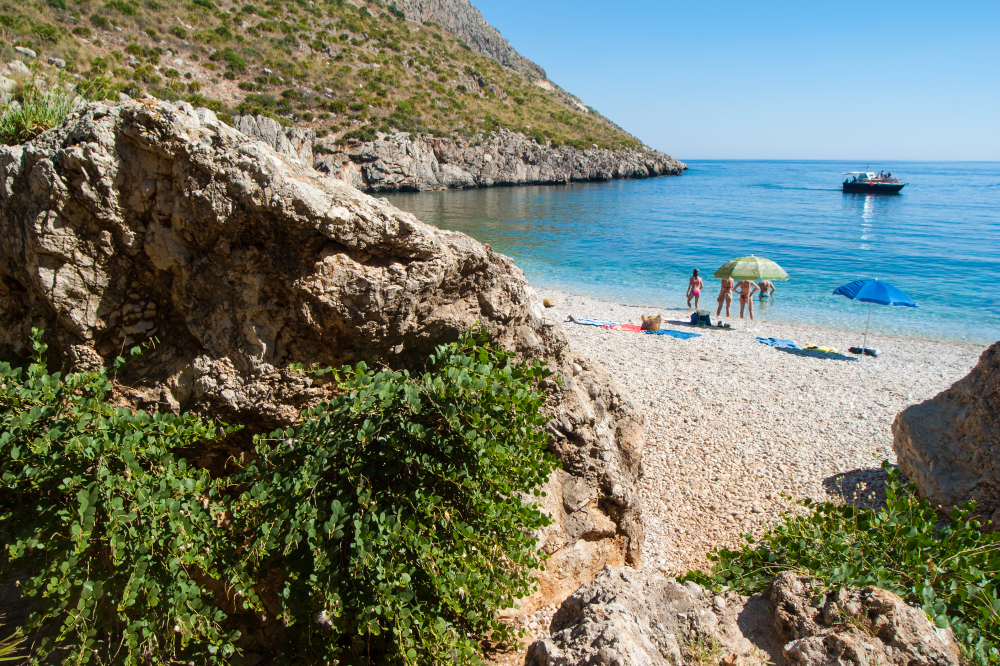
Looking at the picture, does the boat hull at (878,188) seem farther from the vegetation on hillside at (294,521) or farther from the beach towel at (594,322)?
the vegetation on hillside at (294,521)

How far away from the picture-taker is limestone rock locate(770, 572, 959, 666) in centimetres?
231

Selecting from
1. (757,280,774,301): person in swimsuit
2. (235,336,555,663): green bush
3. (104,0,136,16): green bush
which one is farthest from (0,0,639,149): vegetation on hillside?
(235,336,555,663): green bush

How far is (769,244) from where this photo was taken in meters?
33.2

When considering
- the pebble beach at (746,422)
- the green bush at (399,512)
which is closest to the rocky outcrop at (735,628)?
the green bush at (399,512)

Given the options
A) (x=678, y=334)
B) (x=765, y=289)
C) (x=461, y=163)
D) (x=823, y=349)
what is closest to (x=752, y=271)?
(x=823, y=349)

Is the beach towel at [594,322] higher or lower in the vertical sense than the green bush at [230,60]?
lower

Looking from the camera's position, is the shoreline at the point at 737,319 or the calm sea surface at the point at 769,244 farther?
the calm sea surface at the point at 769,244

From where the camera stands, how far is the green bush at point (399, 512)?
228 centimetres

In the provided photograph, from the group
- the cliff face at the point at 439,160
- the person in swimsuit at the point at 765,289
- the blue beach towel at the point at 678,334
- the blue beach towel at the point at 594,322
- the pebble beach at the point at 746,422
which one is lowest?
the pebble beach at the point at 746,422

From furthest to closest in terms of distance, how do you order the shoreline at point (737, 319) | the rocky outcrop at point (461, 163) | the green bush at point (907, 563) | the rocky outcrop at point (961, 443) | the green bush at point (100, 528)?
1. the rocky outcrop at point (461, 163)
2. the shoreline at point (737, 319)
3. the rocky outcrop at point (961, 443)
4. the green bush at point (907, 563)
5. the green bush at point (100, 528)

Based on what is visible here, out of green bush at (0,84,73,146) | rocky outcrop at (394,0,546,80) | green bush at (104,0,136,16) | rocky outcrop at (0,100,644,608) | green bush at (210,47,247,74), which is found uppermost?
rocky outcrop at (394,0,546,80)

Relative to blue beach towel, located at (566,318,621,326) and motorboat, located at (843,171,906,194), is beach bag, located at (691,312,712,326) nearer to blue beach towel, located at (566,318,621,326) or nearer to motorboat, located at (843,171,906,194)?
blue beach towel, located at (566,318,621,326)

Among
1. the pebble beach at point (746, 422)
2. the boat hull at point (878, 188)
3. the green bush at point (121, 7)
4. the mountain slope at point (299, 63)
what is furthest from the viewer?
the boat hull at point (878, 188)

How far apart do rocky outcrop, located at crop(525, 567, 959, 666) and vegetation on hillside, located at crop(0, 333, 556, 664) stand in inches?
17.5
